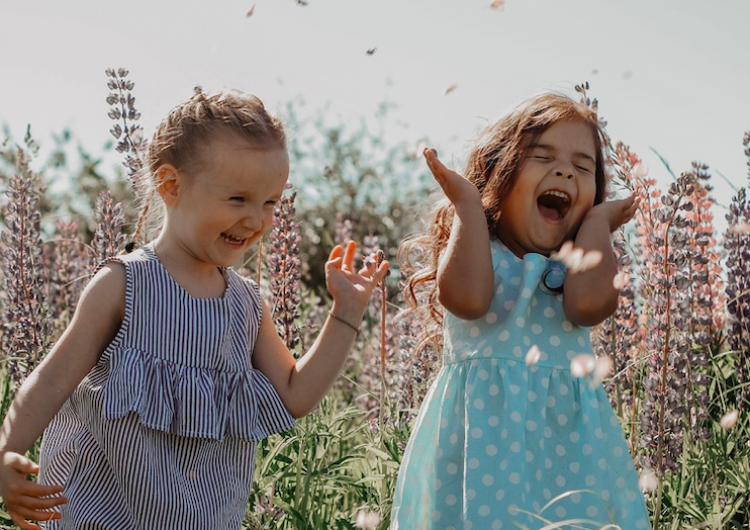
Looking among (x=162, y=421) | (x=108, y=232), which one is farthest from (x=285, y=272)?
(x=162, y=421)

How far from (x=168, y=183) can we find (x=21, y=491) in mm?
824

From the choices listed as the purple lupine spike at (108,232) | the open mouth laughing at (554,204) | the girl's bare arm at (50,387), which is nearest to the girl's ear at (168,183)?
the girl's bare arm at (50,387)

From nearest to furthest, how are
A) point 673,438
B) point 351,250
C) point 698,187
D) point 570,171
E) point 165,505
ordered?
point 165,505 → point 351,250 → point 570,171 → point 673,438 → point 698,187

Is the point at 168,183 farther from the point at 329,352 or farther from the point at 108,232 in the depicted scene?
the point at 108,232

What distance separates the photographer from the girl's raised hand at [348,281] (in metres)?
2.44

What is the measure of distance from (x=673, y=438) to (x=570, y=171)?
0.97 meters

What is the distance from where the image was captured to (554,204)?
111 inches

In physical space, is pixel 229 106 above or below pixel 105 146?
above

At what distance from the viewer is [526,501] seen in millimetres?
2541

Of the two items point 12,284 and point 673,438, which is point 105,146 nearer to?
point 12,284

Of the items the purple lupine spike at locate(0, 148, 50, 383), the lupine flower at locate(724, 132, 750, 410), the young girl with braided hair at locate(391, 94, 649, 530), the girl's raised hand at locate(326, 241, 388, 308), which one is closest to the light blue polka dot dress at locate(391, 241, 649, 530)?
the young girl with braided hair at locate(391, 94, 649, 530)

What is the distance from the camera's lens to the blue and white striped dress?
2.24 meters

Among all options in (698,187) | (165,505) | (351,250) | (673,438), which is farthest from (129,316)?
(698,187)

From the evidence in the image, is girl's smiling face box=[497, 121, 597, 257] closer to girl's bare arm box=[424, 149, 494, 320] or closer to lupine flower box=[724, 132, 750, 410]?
girl's bare arm box=[424, 149, 494, 320]
